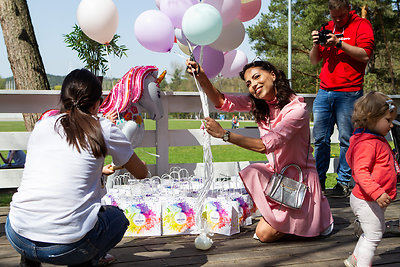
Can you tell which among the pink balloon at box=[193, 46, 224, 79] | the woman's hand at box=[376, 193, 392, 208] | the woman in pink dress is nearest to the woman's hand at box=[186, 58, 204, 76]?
the woman in pink dress

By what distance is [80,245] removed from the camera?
6.50 ft

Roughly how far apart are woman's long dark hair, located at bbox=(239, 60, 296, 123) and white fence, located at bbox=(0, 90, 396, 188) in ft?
4.57

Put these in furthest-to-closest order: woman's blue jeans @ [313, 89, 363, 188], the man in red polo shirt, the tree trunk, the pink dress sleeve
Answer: the tree trunk → woman's blue jeans @ [313, 89, 363, 188] → the man in red polo shirt → the pink dress sleeve

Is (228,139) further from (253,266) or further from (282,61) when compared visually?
(282,61)

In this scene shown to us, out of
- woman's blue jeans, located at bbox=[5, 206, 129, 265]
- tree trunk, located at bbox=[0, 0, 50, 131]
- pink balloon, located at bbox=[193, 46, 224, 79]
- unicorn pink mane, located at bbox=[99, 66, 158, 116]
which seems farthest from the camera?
tree trunk, located at bbox=[0, 0, 50, 131]

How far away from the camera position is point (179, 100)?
191 inches

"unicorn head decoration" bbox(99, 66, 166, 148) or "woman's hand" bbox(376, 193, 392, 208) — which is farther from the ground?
"unicorn head decoration" bbox(99, 66, 166, 148)

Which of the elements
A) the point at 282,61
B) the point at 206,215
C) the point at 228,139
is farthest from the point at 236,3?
the point at 282,61

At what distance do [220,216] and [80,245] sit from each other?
1.42 m

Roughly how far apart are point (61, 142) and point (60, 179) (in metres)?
0.16

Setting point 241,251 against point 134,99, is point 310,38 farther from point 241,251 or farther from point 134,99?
point 241,251

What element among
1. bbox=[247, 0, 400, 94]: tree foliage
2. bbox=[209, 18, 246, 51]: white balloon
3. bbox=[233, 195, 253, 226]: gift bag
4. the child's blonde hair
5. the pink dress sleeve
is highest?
bbox=[247, 0, 400, 94]: tree foliage

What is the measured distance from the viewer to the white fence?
4359mm

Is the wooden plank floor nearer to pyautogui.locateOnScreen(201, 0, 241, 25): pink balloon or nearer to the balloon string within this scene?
the balloon string
